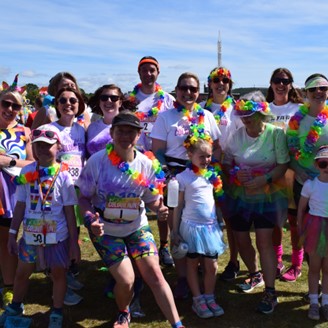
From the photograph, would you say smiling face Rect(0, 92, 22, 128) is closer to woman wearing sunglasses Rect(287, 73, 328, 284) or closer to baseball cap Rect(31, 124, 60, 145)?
baseball cap Rect(31, 124, 60, 145)

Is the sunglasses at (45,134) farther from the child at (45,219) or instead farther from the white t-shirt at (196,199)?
the white t-shirt at (196,199)

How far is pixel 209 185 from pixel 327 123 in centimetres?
129

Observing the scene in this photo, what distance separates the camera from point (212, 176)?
4141mm

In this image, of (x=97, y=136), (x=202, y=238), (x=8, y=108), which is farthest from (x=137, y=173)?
(x=8, y=108)

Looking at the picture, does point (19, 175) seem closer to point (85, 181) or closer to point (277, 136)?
point (85, 181)

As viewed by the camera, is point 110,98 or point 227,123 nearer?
point 110,98

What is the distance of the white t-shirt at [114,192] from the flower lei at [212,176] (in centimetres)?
63

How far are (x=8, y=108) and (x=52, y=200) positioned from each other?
3.48ft

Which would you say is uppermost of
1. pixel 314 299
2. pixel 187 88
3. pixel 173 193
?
pixel 187 88

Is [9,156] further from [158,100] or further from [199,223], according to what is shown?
[158,100]

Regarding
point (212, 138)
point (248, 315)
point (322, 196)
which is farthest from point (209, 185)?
point (248, 315)

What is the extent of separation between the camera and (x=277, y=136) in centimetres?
412

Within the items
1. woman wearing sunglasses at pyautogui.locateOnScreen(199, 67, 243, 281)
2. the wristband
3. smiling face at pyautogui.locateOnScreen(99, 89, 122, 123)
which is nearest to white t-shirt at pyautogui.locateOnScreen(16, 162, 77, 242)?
the wristband

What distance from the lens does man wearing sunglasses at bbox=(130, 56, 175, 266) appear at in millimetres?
5141
